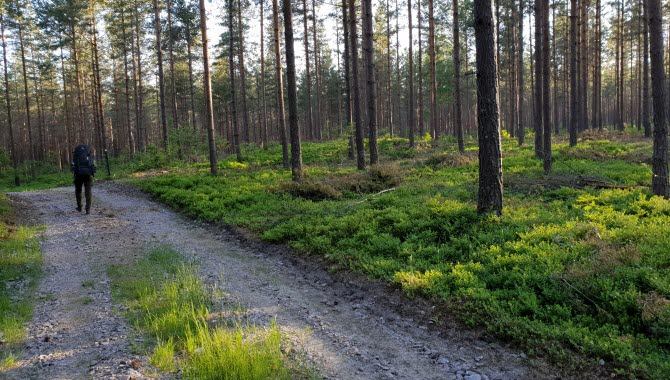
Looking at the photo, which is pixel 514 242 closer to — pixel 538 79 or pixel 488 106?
pixel 488 106

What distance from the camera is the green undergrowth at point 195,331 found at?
150 inches

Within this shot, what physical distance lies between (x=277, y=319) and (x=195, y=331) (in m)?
1.04

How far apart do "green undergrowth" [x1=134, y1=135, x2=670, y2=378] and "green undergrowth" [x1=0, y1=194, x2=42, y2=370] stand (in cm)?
430

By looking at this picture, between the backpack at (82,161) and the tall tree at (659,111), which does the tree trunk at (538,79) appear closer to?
the tall tree at (659,111)

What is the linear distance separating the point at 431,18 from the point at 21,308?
2466 centimetres

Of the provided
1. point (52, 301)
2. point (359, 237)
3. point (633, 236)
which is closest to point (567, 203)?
point (633, 236)

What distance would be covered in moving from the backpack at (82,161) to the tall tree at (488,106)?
1141cm

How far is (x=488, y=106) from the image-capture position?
26.2 ft

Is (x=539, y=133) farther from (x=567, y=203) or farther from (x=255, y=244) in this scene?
(x=255, y=244)

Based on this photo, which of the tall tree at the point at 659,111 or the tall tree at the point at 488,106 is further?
the tall tree at the point at 659,111

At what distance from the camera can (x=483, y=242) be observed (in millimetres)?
6980

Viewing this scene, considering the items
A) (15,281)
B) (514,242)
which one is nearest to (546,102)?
(514,242)

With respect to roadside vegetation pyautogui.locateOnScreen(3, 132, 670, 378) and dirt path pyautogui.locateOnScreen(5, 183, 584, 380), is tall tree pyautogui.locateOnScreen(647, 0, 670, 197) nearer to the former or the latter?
roadside vegetation pyautogui.locateOnScreen(3, 132, 670, 378)

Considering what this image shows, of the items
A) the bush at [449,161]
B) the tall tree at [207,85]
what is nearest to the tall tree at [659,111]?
the bush at [449,161]
